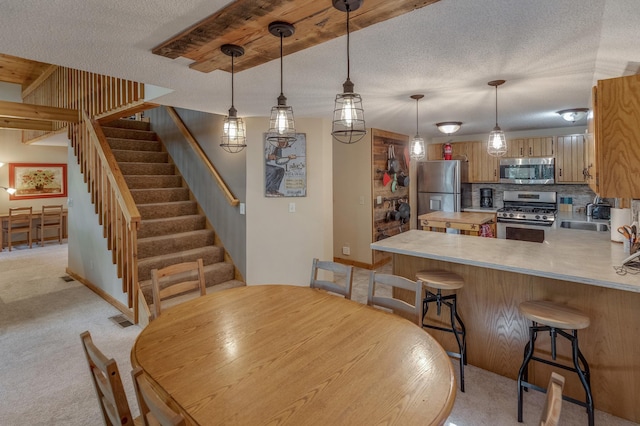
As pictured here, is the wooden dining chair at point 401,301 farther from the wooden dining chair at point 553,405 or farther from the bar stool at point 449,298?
the wooden dining chair at point 553,405

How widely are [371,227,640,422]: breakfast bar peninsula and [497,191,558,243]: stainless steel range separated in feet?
6.75

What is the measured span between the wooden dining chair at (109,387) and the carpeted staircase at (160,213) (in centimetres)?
248

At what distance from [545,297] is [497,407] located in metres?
0.82

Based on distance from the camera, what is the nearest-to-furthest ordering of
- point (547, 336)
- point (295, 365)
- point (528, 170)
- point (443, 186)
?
point (295, 365) → point (547, 336) → point (528, 170) → point (443, 186)

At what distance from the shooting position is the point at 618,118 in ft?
6.37

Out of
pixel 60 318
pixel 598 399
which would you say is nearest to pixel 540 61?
pixel 598 399

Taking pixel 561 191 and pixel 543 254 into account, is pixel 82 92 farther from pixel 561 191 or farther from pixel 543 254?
pixel 561 191

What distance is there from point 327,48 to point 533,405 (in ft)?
8.67

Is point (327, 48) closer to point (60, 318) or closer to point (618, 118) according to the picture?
point (618, 118)

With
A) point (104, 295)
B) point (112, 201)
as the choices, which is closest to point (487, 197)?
point (112, 201)

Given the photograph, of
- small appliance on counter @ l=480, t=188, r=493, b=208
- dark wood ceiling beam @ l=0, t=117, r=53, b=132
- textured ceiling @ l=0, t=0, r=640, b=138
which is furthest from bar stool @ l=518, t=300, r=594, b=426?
dark wood ceiling beam @ l=0, t=117, r=53, b=132

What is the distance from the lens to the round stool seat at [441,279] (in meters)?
2.44

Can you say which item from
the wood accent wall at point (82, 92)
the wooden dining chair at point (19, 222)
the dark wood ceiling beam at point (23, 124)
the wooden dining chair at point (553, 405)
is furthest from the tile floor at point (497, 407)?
the wooden dining chair at point (19, 222)

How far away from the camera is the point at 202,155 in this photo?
4.62 meters
